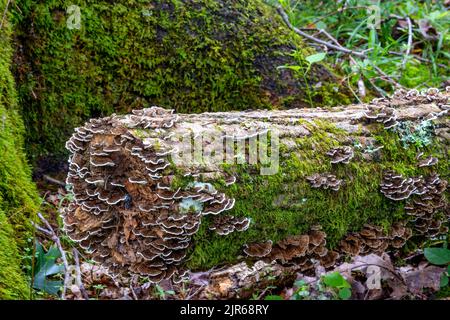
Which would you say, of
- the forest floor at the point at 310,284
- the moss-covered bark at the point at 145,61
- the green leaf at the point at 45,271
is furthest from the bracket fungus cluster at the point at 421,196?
the green leaf at the point at 45,271

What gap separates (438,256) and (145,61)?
3534mm

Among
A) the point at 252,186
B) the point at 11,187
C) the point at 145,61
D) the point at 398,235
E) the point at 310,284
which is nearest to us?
the point at 310,284

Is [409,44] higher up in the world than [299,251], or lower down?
higher up


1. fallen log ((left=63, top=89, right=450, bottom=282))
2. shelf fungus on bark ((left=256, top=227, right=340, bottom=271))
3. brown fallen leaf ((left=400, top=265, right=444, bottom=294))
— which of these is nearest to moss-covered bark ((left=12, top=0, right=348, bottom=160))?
fallen log ((left=63, top=89, right=450, bottom=282))

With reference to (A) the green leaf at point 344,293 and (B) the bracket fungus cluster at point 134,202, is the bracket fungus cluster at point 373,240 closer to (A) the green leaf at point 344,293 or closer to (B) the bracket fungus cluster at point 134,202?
(A) the green leaf at point 344,293

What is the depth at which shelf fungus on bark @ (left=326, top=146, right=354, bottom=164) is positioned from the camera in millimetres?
3866

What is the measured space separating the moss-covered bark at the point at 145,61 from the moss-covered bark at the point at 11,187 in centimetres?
42

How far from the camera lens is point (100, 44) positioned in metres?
5.52

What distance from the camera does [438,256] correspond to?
11.4ft

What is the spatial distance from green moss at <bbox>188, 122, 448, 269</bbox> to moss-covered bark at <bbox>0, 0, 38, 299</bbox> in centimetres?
124

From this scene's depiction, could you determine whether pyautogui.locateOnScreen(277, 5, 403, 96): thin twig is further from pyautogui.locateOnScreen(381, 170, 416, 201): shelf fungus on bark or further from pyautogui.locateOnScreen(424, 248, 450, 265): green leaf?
pyautogui.locateOnScreen(424, 248, 450, 265): green leaf

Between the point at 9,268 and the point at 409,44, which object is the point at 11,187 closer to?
the point at 9,268

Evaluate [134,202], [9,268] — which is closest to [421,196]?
[134,202]
